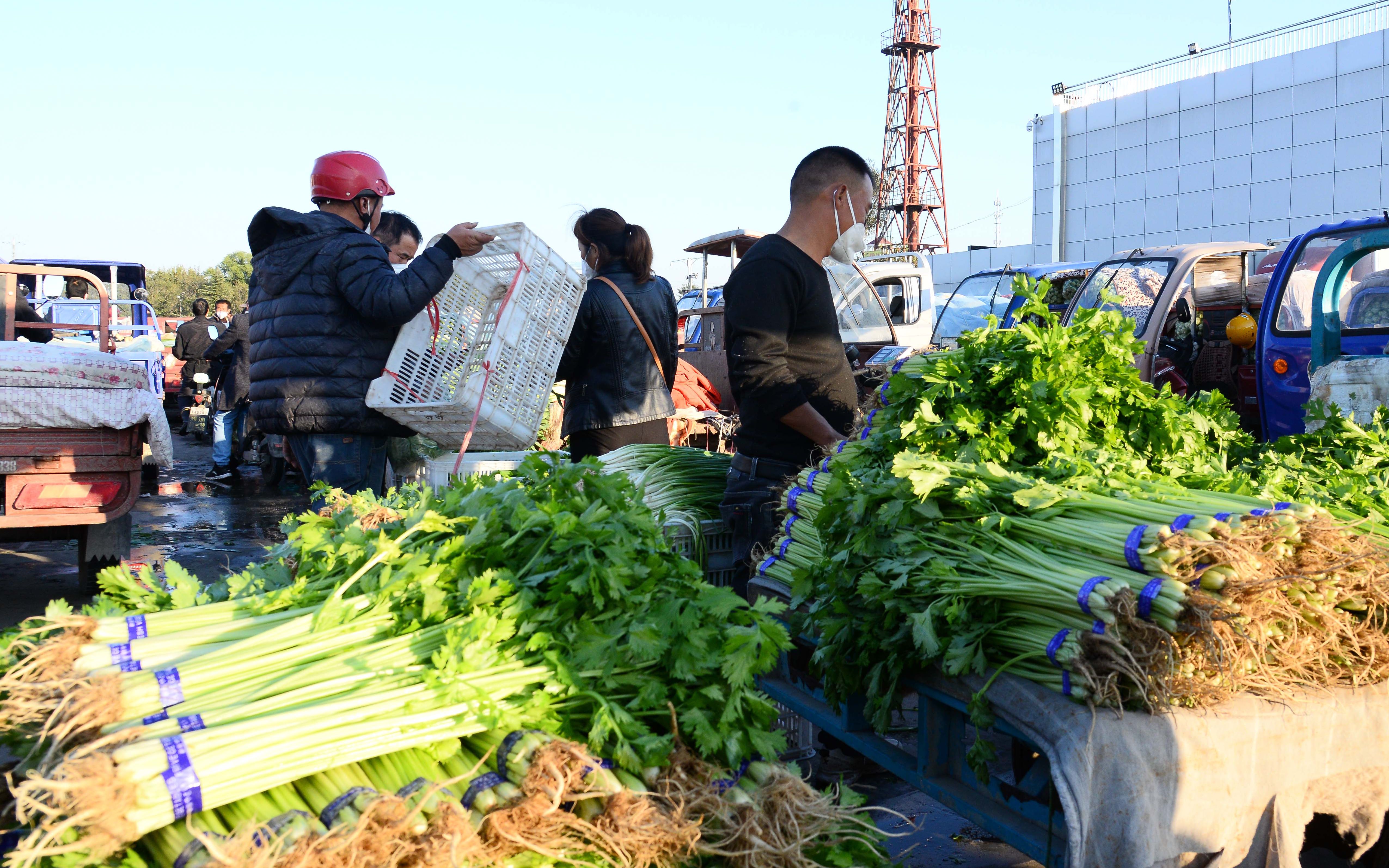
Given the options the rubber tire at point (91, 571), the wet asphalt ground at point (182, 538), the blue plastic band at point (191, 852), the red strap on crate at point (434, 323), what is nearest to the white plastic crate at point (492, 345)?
the red strap on crate at point (434, 323)

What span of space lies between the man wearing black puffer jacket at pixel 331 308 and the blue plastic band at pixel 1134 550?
319 cm

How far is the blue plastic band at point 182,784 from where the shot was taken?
163 cm

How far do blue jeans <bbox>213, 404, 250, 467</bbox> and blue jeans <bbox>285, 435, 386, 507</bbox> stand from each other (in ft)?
28.0

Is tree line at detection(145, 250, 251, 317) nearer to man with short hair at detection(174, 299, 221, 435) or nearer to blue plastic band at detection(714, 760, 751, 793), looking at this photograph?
man with short hair at detection(174, 299, 221, 435)

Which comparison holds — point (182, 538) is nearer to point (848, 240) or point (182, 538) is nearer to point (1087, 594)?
point (848, 240)

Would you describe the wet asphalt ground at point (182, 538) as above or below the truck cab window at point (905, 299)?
below

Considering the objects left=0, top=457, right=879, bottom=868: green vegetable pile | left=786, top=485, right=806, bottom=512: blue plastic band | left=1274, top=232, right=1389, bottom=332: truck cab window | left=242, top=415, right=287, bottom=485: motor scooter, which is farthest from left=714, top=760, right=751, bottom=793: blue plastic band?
left=242, top=415, right=287, bottom=485: motor scooter

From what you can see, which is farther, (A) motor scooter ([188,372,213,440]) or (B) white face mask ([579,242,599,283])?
(A) motor scooter ([188,372,213,440])

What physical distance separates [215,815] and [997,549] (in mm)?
2011

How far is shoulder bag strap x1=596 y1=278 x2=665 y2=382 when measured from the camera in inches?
199

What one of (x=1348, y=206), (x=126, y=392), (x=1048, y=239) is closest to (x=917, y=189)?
(x=1048, y=239)

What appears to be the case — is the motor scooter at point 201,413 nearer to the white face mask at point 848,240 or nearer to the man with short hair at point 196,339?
the man with short hair at point 196,339

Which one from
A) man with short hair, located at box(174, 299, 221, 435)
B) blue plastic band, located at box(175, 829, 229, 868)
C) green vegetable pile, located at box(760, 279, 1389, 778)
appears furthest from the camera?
man with short hair, located at box(174, 299, 221, 435)

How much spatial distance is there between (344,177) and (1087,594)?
3772 mm
